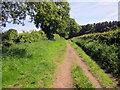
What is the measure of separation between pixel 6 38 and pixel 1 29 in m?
4.71

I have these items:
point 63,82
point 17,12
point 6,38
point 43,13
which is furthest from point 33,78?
point 6,38

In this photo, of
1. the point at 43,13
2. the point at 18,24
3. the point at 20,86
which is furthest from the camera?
the point at 18,24

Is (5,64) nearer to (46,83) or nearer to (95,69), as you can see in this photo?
A: (46,83)

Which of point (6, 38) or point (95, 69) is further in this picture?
point (6, 38)

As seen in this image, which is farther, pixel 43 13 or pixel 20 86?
pixel 43 13

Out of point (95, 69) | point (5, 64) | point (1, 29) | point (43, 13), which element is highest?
point (43, 13)

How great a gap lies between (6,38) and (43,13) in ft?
26.9

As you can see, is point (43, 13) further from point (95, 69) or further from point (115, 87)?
point (115, 87)

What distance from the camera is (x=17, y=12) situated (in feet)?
50.4

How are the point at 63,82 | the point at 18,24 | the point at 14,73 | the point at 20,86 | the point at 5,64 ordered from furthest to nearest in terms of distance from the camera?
1. the point at 18,24
2. the point at 5,64
3. the point at 14,73
4. the point at 63,82
5. the point at 20,86

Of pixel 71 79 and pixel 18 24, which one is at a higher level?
pixel 18 24

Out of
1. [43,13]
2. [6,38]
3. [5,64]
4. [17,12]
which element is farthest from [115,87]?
[6,38]

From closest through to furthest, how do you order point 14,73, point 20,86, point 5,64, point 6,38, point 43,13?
point 20,86 < point 14,73 < point 5,64 < point 43,13 < point 6,38

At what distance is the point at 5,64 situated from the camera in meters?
9.95
